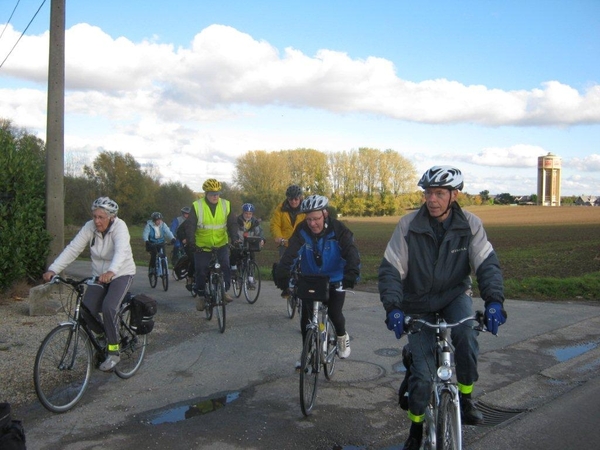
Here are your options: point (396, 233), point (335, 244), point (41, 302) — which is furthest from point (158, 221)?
point (396, 233)

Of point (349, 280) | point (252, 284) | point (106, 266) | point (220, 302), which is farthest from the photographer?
point (252, 284)

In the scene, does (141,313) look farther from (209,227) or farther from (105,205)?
(209,227)

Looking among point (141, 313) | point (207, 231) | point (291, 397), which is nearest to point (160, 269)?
point (207, 231)

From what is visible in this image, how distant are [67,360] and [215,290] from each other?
3.77 metres

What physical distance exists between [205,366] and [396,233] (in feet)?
11.6

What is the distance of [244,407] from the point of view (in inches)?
217

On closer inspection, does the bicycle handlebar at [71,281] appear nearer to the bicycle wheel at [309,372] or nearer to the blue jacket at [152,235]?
the bicycle wheel at [309,372]

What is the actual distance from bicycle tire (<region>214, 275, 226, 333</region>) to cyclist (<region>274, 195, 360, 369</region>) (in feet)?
9.44

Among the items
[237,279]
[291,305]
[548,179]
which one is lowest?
[291,305]

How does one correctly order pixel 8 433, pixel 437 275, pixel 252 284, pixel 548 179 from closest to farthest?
pixel 8 433 < pixel 437 275 < pixel 252 284 < pixel 548 179

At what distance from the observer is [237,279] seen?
12305 millimetres

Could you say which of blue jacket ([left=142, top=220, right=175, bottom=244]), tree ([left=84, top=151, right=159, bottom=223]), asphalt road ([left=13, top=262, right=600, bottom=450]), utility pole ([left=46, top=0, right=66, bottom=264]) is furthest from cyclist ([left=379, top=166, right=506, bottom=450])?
tree ([left=84, top=151, right=159, bottom=223])

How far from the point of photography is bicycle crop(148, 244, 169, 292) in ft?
46.0

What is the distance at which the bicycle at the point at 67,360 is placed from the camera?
210 inches
